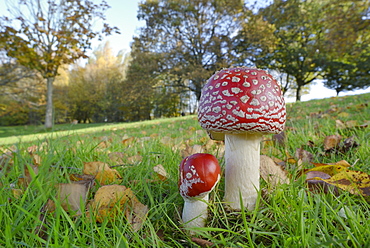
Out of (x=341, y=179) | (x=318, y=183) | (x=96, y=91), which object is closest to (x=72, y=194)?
(x=318, y=183)

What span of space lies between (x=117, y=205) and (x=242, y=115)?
74 cm

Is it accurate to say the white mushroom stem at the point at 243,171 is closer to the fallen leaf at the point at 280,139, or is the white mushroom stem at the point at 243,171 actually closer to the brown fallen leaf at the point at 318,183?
the brown fallen leaf at the point at 318,183

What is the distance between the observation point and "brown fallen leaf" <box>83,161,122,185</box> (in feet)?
4.54

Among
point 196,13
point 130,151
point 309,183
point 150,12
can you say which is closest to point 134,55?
point 150,12

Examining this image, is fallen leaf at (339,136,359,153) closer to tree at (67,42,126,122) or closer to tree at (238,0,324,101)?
tree at (238,0,324,101)

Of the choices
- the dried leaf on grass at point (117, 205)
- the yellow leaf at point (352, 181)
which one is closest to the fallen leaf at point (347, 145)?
the yellow leaf at point (352, 181)

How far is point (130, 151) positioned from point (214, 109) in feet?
4.52

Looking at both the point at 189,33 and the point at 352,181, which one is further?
the point at 189,33

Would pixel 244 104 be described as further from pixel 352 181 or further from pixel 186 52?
pixel 186 52

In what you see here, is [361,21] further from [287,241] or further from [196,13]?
[196,13]

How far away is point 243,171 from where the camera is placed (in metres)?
1.21

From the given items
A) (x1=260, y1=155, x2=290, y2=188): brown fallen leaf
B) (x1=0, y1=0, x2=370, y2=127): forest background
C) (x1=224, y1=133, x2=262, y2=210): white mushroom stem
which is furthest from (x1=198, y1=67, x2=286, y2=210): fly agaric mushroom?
(x1=0, y1=0, x2=370, y2=127): forest background

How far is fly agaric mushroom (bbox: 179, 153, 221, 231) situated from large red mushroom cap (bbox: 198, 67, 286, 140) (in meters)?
0.20

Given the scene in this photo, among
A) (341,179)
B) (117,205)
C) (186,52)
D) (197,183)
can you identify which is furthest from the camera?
(186,52)
